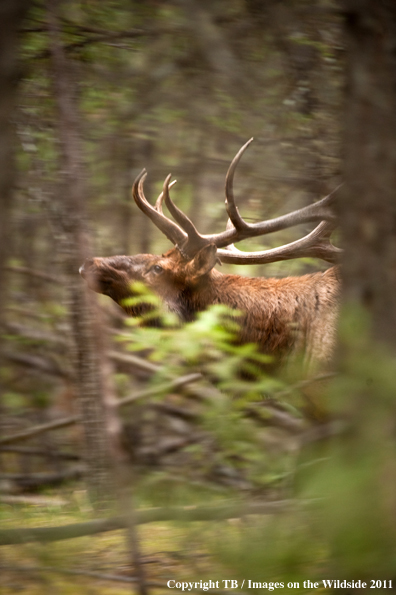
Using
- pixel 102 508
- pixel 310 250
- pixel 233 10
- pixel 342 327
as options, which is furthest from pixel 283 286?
pixel 342 327

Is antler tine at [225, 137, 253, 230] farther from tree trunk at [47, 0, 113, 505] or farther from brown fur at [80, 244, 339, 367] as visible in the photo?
tree trunk at [47, 0, 113, 505]

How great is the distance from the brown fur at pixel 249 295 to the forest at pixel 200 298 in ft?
0.05

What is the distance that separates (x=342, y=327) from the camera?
1.60m

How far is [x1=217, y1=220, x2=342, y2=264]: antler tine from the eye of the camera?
4085 millimetres

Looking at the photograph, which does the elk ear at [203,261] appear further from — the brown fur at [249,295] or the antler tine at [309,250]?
the antler tine at [309,250]

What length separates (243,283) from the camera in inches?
170

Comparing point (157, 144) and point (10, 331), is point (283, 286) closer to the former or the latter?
point (157, 144)

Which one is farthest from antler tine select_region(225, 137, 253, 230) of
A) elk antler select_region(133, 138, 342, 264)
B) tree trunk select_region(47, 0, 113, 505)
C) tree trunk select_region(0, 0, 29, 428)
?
tree trunk select_region(0, 0, 29, 428)

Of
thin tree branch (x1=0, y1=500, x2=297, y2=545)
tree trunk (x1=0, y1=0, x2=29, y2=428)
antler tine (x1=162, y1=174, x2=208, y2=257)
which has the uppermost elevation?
tree trunk (x1=0, y1=0, x2=29, y2=428)

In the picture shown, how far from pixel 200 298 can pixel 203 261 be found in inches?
11.6

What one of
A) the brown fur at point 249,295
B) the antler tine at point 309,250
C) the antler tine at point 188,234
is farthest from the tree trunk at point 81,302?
the antler tine at point 309,250

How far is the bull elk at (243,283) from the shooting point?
157 inches

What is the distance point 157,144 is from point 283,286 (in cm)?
146

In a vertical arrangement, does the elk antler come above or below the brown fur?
above
